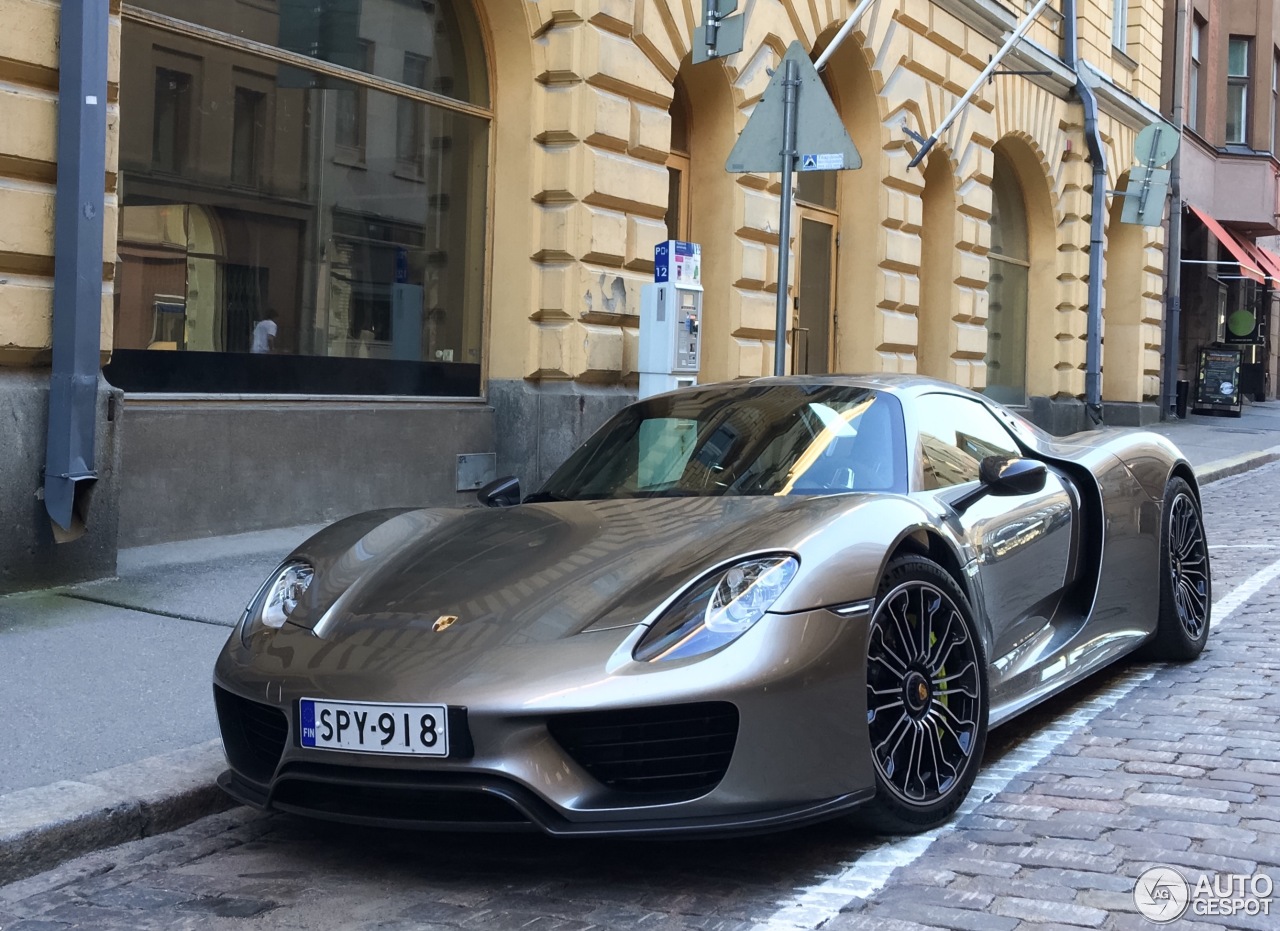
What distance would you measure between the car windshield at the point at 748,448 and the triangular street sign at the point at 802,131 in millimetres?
2730

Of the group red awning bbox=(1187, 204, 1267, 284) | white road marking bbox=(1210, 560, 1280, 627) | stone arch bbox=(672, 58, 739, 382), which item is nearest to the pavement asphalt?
white road marking bbox=(1210, 560, 1280, 627)

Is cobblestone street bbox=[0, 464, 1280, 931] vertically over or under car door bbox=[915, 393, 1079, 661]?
under

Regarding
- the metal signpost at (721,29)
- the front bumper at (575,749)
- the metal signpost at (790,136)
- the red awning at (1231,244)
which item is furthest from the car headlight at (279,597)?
the red awning at (1231,244)

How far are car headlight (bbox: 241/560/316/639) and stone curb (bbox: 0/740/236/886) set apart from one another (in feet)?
1.66

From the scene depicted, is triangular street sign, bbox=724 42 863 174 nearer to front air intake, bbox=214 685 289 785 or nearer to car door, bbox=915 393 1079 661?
car door, bbox=915 393 1079 661

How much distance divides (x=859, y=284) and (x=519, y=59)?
550 centimetres

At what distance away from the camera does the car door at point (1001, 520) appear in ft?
13.8

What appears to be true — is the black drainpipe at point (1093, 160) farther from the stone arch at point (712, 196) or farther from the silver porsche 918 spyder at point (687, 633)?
the silver porsche 918 spyder at point (687, 633)

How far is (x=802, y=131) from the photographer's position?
23.6ft

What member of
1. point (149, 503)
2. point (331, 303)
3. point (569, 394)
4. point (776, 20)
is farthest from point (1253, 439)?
point (149, 503)

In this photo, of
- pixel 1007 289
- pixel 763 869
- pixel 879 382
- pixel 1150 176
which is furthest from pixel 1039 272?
pixel 763 869

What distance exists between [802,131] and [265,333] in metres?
3.45

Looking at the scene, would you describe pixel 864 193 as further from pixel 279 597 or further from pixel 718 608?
pixel 718 608

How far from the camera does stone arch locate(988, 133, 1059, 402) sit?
19.1 m
